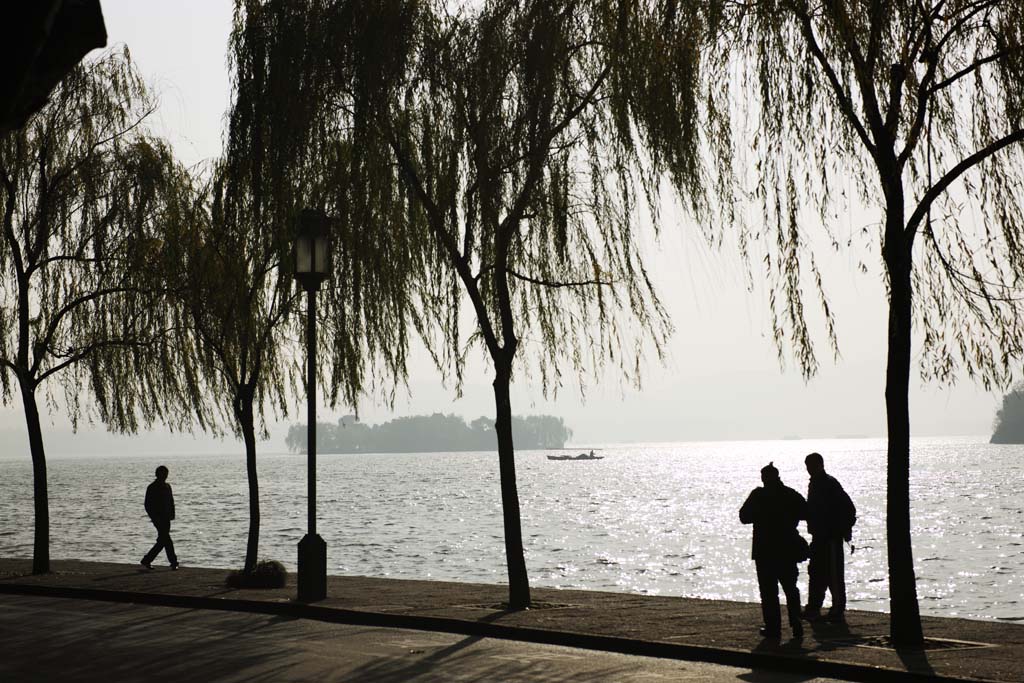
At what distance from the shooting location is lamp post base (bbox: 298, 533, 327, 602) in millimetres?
16859

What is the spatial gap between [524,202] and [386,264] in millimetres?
2134

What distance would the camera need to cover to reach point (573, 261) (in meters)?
16.6

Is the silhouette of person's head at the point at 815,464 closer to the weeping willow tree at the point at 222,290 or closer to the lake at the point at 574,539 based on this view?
the weeping willow tree at the point at 222,290

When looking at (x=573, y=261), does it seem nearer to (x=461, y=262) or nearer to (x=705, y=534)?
(x=461, y=262)

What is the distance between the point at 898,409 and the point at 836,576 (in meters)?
2.60

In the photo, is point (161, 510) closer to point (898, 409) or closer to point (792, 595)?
point (792, 595)

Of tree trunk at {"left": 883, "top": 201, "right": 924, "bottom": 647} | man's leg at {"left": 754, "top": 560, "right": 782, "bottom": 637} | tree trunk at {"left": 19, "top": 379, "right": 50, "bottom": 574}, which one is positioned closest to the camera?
tree trunk at {"left": 883, "top": 201, "right": 924, "bottom": 647}

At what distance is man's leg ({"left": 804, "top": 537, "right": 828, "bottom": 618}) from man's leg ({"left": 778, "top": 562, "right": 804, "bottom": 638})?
147cm

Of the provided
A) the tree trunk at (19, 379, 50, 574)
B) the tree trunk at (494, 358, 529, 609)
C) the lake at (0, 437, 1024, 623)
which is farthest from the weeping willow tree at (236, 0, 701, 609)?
the lake at (0, 437, 1024, 623)

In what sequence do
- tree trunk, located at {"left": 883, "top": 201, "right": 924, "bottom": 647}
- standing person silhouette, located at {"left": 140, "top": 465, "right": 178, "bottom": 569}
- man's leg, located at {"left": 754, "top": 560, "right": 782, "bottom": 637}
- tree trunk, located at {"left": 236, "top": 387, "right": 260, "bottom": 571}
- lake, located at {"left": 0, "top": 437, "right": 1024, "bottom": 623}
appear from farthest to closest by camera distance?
lake, located at {"left": 0, "top": 437, "right": 1024, "bottom": 623}, standing person silhouette, located at {"left": 140, "top": 465, "right": 178, "bottom": 569}, tree trunk, located at {"left": 236, "top": 387, "right": 260, "bottom": 571}, man's leg, located at {"left": 754, "top": 560, "right": 782, "bottom": 637}, tree trunk, located at {"left": 883, "top": 201, "right": 924, "bottom": 647}

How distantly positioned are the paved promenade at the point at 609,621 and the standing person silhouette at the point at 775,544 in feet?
0.95

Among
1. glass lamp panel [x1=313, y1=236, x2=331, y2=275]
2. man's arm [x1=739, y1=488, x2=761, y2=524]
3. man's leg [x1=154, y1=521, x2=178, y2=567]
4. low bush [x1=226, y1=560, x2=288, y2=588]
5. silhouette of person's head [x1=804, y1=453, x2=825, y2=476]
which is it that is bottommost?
low bush [x1=226, y1=560, x2=288, y2=588]

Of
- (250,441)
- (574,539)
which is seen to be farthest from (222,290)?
(574,539)

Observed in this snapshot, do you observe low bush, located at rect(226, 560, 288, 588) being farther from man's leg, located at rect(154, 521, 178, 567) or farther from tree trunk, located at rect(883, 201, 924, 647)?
tree trunk, located at rect(883, 201, 924, 647)
